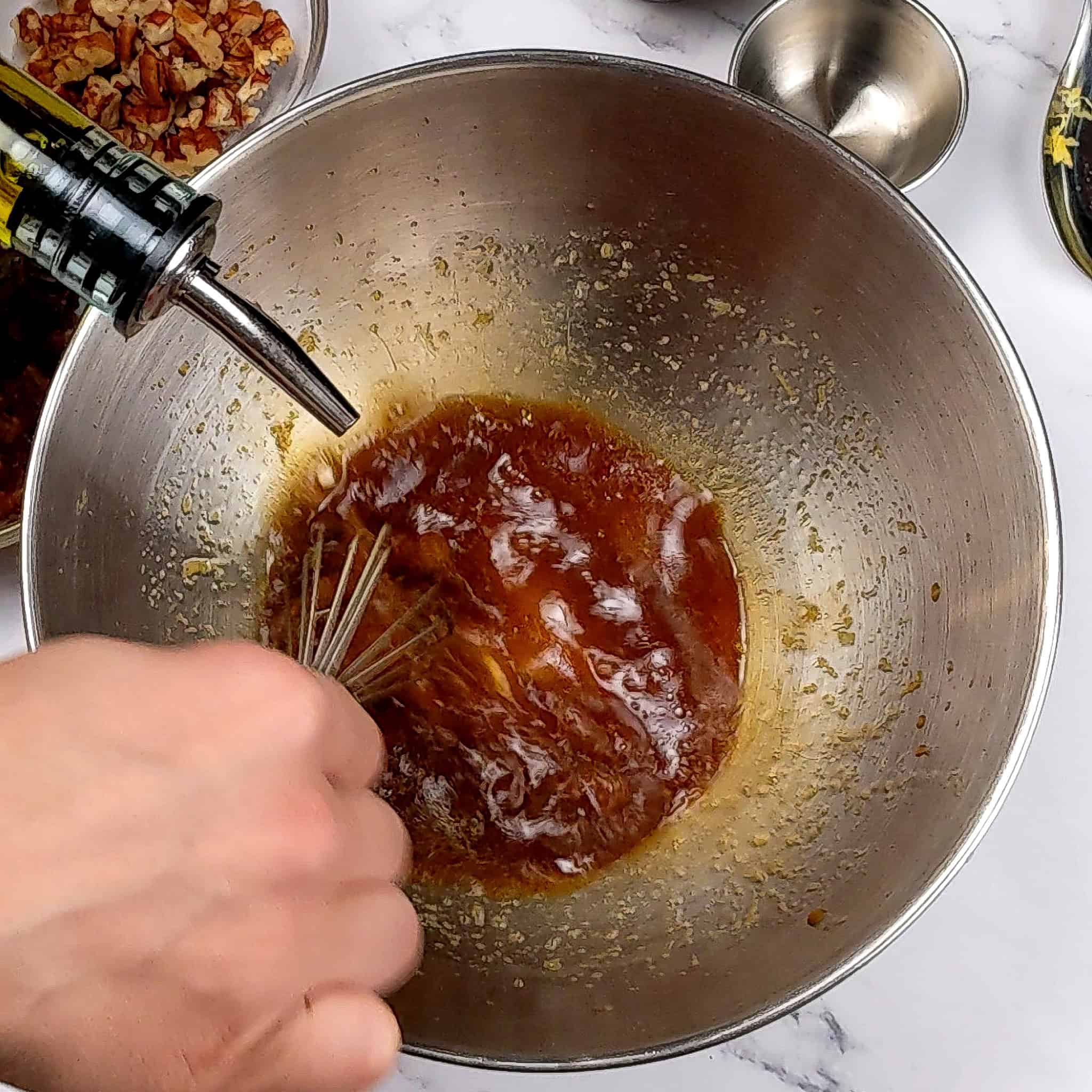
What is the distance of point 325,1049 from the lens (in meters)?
0.50

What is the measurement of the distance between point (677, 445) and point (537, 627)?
7.4 inches

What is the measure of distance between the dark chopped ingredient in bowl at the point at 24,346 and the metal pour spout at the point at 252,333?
0.27 meters

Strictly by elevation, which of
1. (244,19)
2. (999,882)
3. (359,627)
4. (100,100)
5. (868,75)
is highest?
(868,75)

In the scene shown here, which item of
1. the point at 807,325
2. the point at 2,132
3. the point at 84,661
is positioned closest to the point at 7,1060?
the point at 84,661

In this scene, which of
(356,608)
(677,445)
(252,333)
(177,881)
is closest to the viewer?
(177,881)

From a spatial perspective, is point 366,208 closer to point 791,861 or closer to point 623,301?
point 623,301

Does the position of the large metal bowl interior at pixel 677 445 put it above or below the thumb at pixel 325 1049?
above

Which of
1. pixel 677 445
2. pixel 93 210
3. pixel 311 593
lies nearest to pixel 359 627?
pixel 311 593

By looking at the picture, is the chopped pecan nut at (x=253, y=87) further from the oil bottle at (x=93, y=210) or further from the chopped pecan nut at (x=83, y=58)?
the oil bottle at (x=93, y=210)

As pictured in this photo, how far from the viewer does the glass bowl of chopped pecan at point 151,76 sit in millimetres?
842

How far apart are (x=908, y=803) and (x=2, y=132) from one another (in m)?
Result: 0.65

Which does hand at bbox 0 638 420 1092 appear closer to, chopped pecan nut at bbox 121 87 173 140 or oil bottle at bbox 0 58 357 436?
oil bottle at bbox 0 58 357 436

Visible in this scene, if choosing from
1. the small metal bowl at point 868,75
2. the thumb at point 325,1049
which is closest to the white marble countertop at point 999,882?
the small metal bowl at point 868,75

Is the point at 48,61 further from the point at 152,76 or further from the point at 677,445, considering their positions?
the point at 677,445
